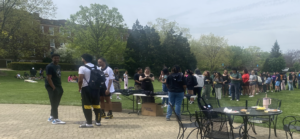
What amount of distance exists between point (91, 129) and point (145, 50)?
4385cm

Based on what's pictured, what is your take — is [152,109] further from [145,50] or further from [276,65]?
[276,65]

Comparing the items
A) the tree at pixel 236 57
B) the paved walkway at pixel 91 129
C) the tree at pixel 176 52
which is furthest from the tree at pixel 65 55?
the paved walkway at pixel 91 129

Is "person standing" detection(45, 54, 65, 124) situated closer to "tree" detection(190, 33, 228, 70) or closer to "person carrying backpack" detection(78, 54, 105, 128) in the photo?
"person carrying backpack" detection(78, 54, 105, 128)

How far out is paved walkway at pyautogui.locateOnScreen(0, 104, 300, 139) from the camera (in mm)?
5801

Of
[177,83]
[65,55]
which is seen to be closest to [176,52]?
[65,55]

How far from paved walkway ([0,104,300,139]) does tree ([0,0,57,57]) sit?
2948 centimetres

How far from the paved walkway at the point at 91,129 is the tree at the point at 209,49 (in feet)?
178

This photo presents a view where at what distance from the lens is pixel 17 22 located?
111ft

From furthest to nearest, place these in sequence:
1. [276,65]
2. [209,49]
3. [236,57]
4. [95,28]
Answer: [236,57]
[276,65]
[209,49]
[95,28]

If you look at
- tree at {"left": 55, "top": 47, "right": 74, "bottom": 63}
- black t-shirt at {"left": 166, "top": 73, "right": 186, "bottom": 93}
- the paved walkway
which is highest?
tree at {"left": 55, "top": 47, "right": 74, "bottom": 63}

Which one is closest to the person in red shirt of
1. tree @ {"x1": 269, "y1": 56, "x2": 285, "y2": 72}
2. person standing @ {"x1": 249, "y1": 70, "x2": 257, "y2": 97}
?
person standing @ {"x1": 249, "y1": 70, "x2": 257, "y2": 97}

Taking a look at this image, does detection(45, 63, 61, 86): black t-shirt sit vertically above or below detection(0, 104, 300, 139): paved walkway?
above

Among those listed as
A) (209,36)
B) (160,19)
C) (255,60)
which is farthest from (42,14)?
(255,60)

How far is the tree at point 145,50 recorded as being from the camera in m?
48.9
